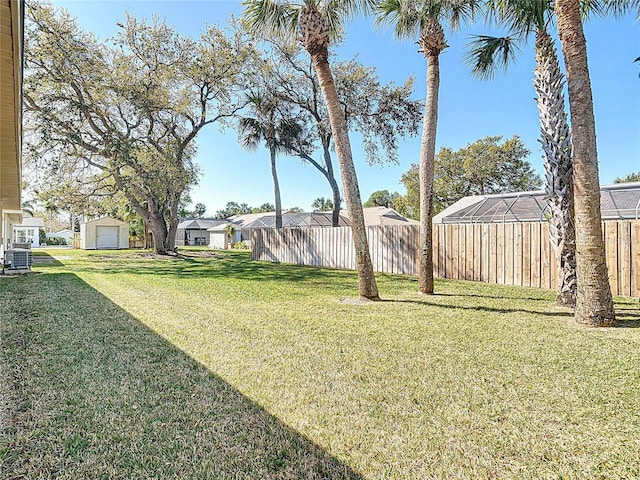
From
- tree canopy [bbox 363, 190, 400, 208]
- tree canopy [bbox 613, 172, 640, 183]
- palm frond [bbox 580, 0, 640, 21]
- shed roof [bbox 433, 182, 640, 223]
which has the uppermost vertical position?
tree canopy [bbox 363, 190, 400, 208]

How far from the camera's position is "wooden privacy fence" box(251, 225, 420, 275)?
1191cm

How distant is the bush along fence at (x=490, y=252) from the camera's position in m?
7.48

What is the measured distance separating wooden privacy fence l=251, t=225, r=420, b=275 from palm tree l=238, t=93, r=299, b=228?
2.65m

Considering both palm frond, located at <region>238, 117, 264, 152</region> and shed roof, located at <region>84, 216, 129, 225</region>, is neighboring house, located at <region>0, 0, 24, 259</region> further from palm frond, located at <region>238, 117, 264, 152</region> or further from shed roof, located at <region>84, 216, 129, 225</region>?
shed roof, located at <region>84, 216, 129, 225</region>

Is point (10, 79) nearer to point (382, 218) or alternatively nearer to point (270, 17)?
point (270, 17)

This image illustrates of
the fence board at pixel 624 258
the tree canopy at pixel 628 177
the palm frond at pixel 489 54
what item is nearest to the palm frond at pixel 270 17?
the palm frond at pixel 489 54

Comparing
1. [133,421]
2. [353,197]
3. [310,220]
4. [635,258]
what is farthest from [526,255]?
[310,220]

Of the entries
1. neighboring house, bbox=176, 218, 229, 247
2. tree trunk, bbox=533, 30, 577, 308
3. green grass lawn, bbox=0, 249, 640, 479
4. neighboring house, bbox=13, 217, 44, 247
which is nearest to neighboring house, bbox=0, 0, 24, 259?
green grass lawn, bbox=0, 249, 640, 479

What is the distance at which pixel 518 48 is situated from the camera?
778 centimetres

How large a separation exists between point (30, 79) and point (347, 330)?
15640 mm

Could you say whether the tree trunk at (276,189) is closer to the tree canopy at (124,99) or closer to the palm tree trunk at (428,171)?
the tree canopy at (124,99)

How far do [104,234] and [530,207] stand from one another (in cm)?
3225

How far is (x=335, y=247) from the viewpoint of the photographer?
1474 cm

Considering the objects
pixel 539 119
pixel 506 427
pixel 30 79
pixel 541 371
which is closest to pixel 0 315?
pixel 506 427
